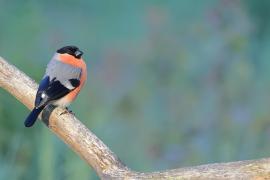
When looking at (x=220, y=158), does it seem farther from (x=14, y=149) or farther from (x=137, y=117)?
(x=14, y=149)

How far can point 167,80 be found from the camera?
2.95m

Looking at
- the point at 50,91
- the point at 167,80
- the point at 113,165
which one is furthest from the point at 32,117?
the point at 167,80

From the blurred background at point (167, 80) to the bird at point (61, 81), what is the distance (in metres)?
0.60

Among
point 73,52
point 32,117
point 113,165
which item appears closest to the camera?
point 113,165

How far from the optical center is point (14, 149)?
2764 mm

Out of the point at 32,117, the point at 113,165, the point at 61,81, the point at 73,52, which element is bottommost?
the point at 113,165

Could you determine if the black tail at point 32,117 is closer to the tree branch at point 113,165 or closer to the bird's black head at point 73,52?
the tree branch at point 113,165

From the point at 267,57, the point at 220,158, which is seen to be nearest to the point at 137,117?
the point at 220,158

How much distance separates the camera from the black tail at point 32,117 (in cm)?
193

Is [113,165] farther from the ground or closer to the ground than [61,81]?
closer to the ground

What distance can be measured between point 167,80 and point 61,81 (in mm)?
941

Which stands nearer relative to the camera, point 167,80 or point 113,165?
point 113,165

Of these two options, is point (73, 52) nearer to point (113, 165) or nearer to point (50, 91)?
point (50, 91)

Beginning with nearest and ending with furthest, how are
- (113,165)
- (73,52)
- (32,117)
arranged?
(113,165)
(32,117)
(73,52)
